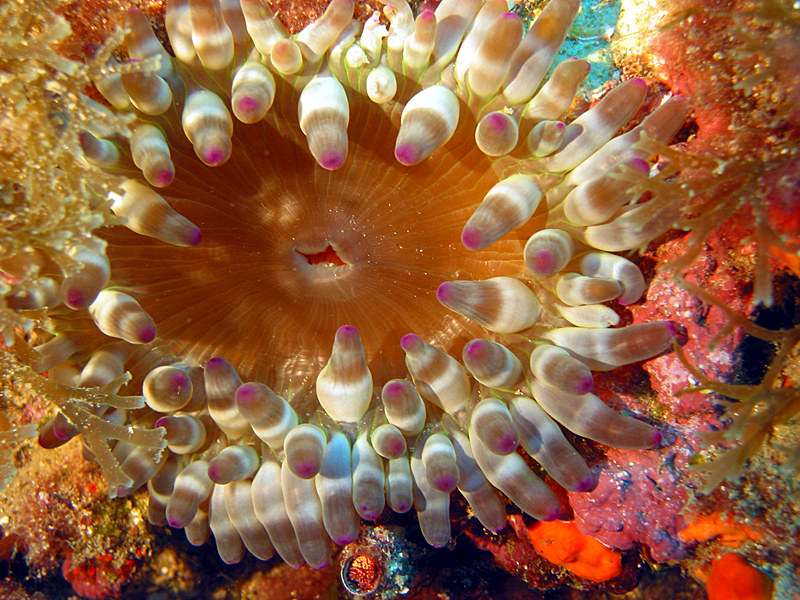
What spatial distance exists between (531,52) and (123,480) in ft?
9.39

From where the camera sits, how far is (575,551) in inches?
120

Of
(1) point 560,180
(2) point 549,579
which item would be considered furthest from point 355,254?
(2) point 549,579

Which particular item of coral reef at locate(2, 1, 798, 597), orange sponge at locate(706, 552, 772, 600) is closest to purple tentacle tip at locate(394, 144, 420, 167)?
coral reef at locate(2, 1, 798, 597)

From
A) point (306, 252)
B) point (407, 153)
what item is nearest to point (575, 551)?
point (306, 252)

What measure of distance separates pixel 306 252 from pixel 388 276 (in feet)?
1.73

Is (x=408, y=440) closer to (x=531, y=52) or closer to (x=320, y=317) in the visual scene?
(x=320, y=317)

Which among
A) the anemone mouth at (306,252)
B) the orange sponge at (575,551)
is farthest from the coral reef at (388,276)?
the orange sponge at (575,551)

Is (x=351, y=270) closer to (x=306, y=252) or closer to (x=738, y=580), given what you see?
(x=306, y=252)

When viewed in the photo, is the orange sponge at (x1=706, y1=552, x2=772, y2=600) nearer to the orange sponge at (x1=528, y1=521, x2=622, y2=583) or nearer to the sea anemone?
the orange sponge at (x1=528, y1=521, x2=622, y2=583)

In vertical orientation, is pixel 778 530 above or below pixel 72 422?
above

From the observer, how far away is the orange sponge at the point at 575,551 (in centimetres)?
303

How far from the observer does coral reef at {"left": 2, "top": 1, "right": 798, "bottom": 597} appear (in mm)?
2143

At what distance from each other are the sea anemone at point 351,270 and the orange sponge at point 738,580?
1.10m

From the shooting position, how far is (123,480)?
8.23ft
